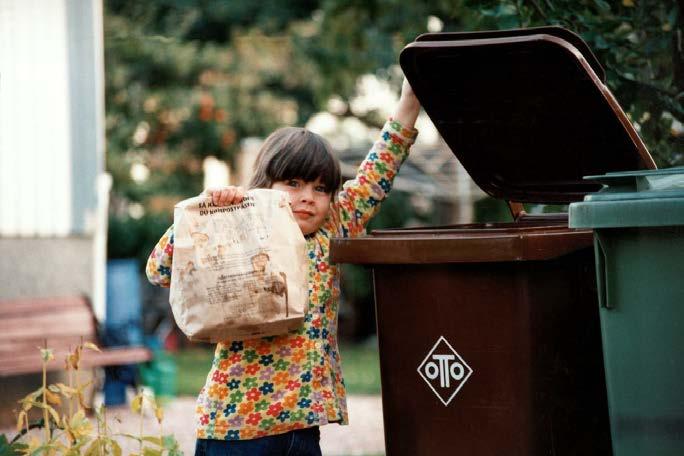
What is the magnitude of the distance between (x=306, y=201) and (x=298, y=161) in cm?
13

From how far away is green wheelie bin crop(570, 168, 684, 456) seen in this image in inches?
108

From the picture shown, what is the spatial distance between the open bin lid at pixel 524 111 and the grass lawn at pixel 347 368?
23.0 feet

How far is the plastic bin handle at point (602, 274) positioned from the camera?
2875mm

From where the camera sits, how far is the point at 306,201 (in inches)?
132

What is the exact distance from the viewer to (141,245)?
660 inches

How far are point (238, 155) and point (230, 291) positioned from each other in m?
16.7

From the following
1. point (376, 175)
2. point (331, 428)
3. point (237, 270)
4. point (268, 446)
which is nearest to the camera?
point (237, 270)

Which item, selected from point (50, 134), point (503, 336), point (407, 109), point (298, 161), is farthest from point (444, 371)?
point (50, 134)

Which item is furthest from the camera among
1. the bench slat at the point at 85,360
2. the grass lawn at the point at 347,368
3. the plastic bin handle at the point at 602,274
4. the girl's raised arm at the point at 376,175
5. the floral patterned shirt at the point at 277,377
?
the grass lawn at the point at 347,368

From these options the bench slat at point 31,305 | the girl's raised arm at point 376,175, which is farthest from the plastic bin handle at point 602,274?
the bench slat at point 31,305

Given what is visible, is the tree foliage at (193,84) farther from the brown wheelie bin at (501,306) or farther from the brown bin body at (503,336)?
the brown bin body at (503,336)

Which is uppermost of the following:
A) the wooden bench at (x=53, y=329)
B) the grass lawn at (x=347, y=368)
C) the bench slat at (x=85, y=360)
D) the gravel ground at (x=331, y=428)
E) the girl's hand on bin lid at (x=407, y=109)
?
the girl's hand on bin lid at (x=407, y=109)

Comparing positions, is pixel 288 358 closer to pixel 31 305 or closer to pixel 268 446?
pixel 268 446

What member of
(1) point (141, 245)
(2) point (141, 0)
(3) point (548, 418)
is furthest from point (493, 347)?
(2) point (141, 0)
